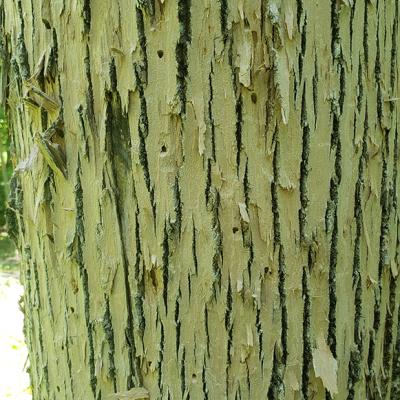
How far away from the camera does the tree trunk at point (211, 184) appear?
1.20m

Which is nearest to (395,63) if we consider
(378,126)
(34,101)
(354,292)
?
(378,126)

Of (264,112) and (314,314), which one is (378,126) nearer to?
(264,112)

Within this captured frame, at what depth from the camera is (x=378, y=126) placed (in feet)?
4.50

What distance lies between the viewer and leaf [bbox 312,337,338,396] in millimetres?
1329

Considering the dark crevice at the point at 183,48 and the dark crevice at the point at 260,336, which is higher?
the dark crevice at the point at 183,48

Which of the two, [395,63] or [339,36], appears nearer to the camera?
[339,36]

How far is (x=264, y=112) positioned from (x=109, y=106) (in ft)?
1.15

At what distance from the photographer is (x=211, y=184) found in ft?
4.05

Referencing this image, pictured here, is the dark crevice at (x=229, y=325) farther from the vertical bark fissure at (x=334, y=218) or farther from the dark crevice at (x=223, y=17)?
the dark crevice at (x=223, y=17)

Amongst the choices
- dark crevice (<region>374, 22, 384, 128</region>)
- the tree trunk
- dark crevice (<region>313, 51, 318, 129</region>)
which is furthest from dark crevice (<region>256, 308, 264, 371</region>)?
dark crevice (<region>374, 22, 384, 128</region>)

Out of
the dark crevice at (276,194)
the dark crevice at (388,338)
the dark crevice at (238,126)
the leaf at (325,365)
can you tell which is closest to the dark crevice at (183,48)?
the dark crevice at (238,126)

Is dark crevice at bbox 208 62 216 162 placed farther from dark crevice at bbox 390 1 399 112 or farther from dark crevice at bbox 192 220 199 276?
dark crevice at bbox 390 1 399 112

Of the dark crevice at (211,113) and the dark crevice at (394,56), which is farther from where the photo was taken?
the dark crevice at (394,56)

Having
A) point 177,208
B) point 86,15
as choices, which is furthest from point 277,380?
point 86,15
